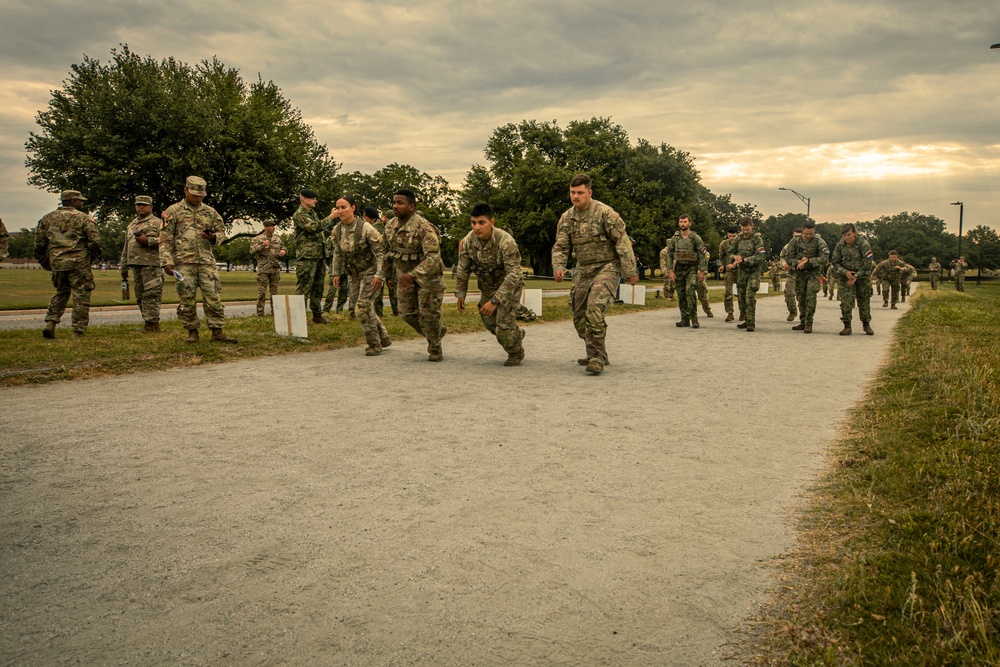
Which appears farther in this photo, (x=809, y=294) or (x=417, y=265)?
(x=809, y=294)

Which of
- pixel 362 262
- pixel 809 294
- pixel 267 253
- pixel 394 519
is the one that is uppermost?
pixel 267 253

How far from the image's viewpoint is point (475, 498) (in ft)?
14.2

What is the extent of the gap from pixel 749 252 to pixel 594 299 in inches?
353

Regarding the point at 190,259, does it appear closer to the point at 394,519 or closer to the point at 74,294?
the point at 74,294

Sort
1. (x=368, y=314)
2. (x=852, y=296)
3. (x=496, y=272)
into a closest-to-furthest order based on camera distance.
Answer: (x=496, y=272)
(x=368, y=314)
(x=852, y=296)

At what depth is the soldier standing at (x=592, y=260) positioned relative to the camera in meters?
9.34

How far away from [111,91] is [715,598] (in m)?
40.7

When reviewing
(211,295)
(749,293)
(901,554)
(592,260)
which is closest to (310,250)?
(211,295)

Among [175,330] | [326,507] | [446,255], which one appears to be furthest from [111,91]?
[446,255]

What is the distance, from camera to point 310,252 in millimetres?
15094

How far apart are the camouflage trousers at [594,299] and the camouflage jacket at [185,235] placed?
19.5 feet

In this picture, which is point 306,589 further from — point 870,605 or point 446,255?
point 446,255

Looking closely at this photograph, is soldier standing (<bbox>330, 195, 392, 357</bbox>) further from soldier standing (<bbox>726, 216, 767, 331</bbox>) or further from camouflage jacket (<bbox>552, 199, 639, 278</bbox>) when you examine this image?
soldier standing (<bbox>726, 216, 767, 331</bbox>)

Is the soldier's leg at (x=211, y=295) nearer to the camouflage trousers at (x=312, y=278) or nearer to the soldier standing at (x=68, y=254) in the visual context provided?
the soldier standing at (x=68, y=254)
